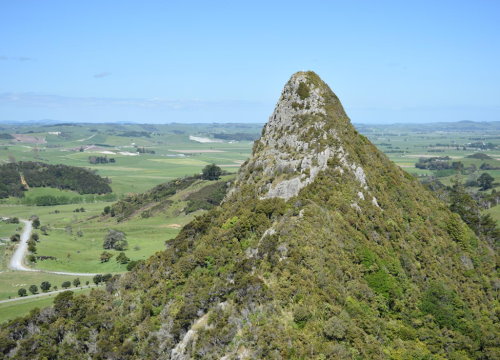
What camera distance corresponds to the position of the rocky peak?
69812 mm

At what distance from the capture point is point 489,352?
2056 inches

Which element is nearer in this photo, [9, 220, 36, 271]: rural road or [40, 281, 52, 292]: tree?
[40, 281, 52, 292]: tree

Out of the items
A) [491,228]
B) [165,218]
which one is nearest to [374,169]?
[491,228]

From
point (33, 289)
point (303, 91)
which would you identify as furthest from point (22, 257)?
point (303, 91)

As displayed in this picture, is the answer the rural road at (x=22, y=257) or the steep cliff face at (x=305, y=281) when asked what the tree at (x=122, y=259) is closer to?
the rural road at (x=22, y=257)

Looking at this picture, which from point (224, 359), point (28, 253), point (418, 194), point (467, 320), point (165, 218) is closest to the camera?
point (224, 359)

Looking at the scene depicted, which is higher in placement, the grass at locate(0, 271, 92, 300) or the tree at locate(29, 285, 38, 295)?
the tree at locate(29, 285, 38, 295)

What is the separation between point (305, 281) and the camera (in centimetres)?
4512

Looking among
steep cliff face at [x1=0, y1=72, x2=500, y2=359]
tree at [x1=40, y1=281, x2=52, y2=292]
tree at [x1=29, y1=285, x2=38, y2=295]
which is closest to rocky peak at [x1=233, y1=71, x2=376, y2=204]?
steep cliff face at [x1=0, y1=72, x2=500, y2=359]

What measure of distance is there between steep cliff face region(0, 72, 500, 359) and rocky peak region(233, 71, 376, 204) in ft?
1.00

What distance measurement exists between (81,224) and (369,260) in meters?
161

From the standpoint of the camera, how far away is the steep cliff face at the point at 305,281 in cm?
4288

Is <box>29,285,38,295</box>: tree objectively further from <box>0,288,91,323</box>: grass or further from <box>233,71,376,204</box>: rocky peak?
<box>233,71,376,204</box>: rocky peak

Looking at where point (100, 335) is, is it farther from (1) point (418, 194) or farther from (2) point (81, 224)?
(2) point (81, 224)
